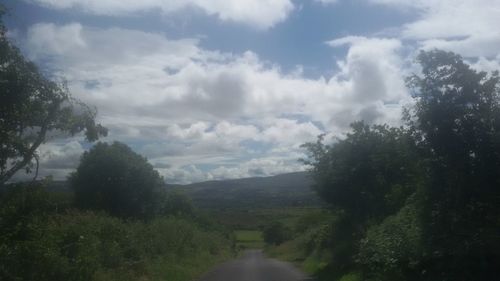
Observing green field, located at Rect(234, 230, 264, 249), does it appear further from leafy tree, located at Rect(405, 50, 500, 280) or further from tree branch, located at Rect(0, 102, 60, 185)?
leafy tree, located at Rect(405, 50, 500, 280)

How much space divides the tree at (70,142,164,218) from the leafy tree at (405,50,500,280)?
77.0ft

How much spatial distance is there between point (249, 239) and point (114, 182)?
265 ft

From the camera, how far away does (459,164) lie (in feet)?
42.2

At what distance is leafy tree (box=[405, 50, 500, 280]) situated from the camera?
12.0 metres

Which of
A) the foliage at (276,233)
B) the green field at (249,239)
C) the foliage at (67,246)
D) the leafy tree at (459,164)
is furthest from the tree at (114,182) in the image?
the green field at (249,239)

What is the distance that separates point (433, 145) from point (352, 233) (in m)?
12.6

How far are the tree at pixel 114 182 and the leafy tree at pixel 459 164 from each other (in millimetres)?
23455

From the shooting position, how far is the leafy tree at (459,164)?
1202 cm

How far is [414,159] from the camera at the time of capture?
14.6 meters

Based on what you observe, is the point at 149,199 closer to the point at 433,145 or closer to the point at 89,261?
the point at 89,261

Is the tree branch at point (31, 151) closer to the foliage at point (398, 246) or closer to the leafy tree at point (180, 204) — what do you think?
the foliage at point (398, 246)

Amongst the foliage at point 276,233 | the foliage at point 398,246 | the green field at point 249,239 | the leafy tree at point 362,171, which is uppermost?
the leafy tree at point 362,171

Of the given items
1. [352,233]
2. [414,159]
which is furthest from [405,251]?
[352,233]

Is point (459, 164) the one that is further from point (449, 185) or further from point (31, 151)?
point (31, 151)
